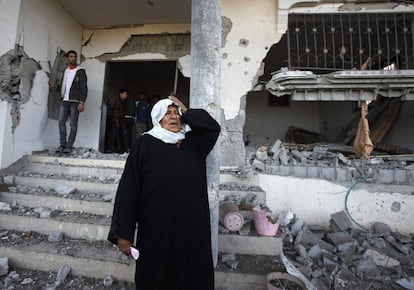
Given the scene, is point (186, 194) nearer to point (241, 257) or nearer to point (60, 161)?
point (241, 257)

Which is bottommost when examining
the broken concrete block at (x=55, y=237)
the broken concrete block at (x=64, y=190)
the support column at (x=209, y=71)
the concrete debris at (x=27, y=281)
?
the concrete debris at (x=27, y=281)

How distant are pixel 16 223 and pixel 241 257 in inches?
109

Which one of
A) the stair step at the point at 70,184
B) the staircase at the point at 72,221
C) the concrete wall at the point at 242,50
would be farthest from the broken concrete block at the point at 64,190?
the concrete wall at the point at 242,50

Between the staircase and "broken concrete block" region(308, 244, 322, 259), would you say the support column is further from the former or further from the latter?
"broken concrete block" region(308, 244, 322, 259)

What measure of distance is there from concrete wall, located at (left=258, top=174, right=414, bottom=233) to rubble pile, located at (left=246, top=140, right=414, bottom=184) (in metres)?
0.13

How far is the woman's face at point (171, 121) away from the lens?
181 centimetres

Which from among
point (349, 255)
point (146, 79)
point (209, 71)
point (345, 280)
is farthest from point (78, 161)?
point (146, 79)

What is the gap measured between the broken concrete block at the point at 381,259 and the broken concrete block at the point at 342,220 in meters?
0.65

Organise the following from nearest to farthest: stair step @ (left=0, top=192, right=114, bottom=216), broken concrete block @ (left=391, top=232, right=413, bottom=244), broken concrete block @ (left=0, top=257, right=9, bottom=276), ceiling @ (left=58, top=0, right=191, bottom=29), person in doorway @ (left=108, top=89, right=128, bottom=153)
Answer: broken concrete block @ (left=0, top=257, right=9, bottom=276) < stair step @ (left=0, top=192, right=114, bottom=216) < broken concrete block @ (left=391, top=232, right=413, bottom=244) < ceiling @ (left=58, top=0, right=191, bottom=29) < person in doorway @ (left=108, top=89, right=128, bottom=153)

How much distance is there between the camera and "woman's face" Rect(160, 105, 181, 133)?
71.1 inches

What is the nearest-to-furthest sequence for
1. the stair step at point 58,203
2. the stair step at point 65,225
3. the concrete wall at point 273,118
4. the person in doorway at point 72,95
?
1. the stair step at point 65,225
2. the stair step at point 58,203
3. the person in doorway at point 72,95
4. the concrete wall at point 273,118

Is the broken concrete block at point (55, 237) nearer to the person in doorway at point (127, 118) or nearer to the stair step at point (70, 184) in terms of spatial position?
the stair step at point (70, 184)

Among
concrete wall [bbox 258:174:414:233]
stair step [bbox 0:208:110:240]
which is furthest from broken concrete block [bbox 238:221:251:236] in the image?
stair step [bbox 0:208:110:240]

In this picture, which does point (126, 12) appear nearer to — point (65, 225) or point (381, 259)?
point (65, 225)
